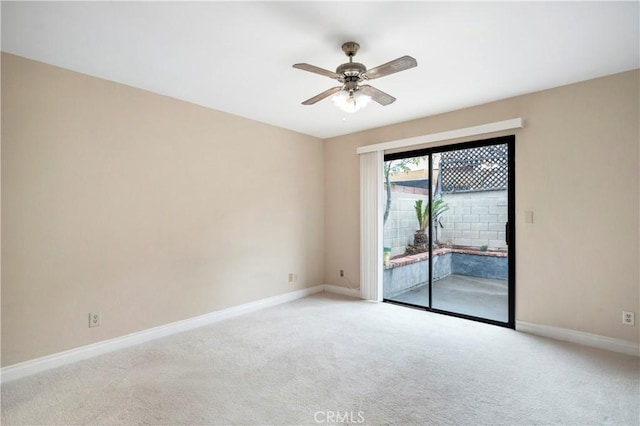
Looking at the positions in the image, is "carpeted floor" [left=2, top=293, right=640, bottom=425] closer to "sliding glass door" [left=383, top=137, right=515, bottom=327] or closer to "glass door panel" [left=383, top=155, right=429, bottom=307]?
"sliding glass door" [left=383, top=137, right=515, bottom=327]

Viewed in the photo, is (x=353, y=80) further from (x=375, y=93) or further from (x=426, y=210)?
(x=426, y=210)

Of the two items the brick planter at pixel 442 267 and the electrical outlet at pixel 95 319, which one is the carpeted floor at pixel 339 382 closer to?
the electrical outlet at pixel 95 319

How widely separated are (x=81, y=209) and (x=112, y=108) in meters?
0.98

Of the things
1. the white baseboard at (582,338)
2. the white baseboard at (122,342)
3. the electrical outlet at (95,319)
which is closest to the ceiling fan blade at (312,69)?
the electrical outlet at (95,319)

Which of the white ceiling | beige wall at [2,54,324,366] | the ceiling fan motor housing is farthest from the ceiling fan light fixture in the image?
beige wall at [2,54,324,366]

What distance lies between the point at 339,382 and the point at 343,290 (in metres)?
2.59

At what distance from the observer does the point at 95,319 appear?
2.85 metres

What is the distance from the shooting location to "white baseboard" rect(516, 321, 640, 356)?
2.81 meters

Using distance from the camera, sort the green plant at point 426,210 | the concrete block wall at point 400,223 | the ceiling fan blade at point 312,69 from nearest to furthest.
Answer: the ceiling fan blade at point 312,69
the green plant at point 426,210
the concrete block wall at point 400,223

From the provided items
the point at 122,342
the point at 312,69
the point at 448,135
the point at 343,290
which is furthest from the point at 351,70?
the point at 343,290

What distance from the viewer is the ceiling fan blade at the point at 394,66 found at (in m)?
1.99

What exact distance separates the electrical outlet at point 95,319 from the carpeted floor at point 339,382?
0.30 metres

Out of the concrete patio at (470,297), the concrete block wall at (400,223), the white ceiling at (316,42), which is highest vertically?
the white ceiling at (316,42)

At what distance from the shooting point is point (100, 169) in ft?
9.50
